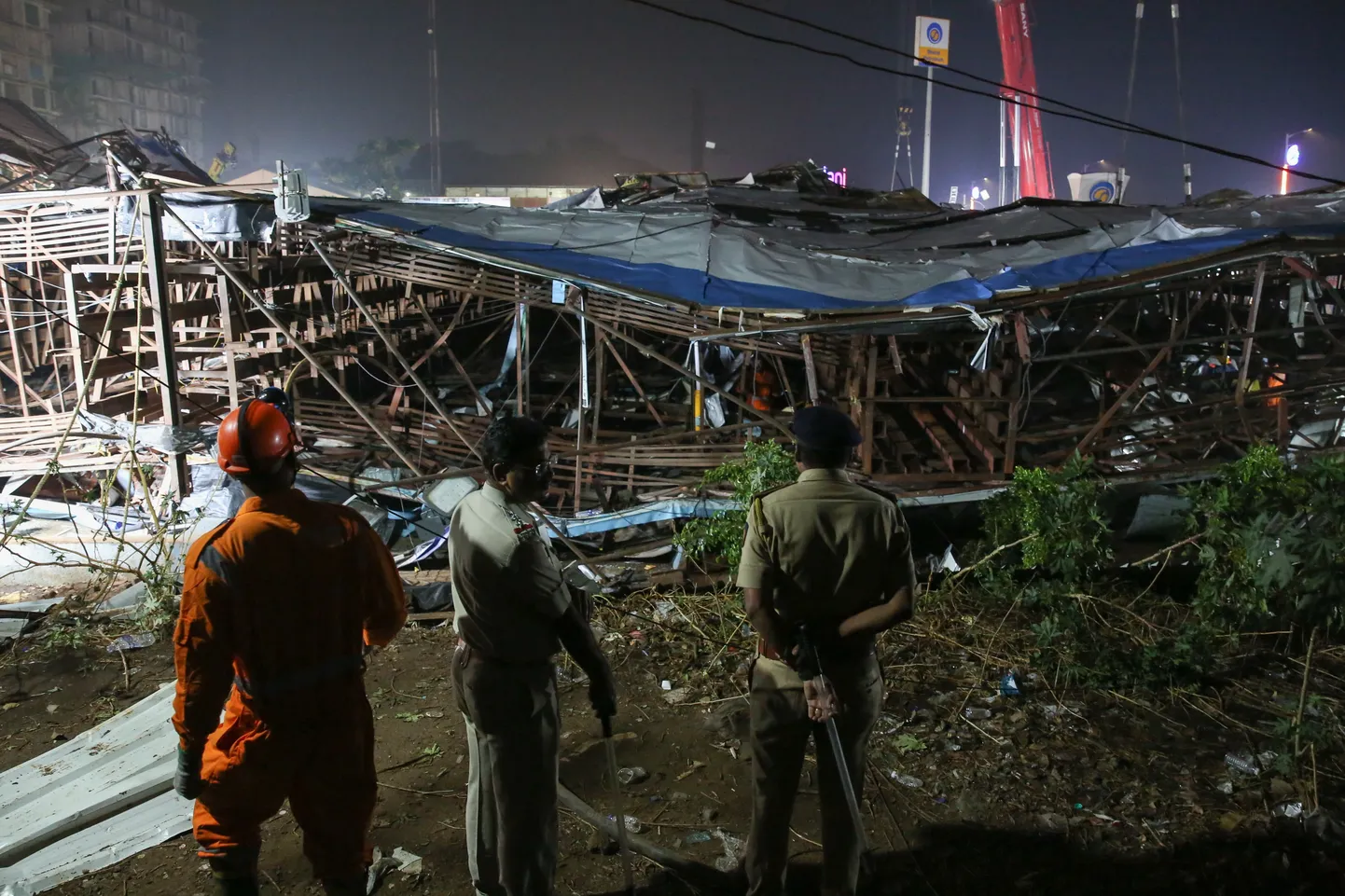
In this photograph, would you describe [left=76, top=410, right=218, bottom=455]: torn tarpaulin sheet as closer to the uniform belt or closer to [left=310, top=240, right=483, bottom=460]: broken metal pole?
[left=310, top=240, right=483, bottom=460]: broken metal pole

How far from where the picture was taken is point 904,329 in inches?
252

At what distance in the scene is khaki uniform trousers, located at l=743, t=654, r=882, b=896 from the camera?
271 centimetres

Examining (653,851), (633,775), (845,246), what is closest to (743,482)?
(633,775)

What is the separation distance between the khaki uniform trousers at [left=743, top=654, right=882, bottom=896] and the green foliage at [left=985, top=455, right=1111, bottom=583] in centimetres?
314

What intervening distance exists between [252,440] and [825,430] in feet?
→ 5.62

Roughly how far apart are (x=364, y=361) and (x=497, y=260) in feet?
15.1

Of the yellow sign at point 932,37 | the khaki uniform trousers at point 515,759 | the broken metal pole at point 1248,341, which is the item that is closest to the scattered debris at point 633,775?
the khaki uniform trousers at point 515,759

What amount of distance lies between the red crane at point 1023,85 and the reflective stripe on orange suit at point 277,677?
39.3 metres

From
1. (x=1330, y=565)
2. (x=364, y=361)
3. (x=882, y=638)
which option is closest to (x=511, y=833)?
(x=882, y=638)

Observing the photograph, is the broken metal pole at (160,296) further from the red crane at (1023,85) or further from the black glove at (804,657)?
the red crane at (1023,85)

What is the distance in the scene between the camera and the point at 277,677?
2.34 metres

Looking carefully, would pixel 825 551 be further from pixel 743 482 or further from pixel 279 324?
pixel 279 324

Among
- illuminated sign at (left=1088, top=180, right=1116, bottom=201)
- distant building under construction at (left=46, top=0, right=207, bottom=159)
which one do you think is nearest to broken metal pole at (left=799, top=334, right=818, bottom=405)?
illuminated sign at (left=1088, top=180, right=1116, bottom=201)

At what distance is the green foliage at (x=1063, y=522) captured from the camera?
5348 millimetres
